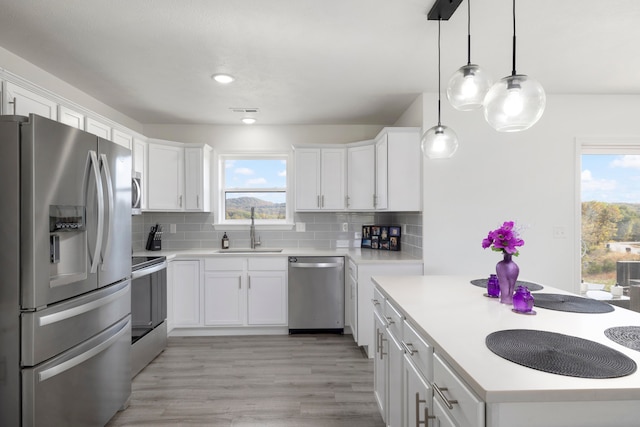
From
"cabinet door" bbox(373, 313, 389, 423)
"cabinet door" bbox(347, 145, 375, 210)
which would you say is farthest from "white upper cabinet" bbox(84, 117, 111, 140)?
"cabinet door" bbox(373, 313, 389, 423)

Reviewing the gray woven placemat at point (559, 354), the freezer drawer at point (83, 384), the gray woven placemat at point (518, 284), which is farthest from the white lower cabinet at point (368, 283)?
the gray woven placemat at point (559, 354)

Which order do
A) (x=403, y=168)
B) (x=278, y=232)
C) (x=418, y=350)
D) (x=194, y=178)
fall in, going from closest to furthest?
1. (x=418, y=350)
2. (x=403, y=168)
3. (x=194, y=178)
4. (x=278, y=232)

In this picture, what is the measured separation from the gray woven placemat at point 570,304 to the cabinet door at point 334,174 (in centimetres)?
261

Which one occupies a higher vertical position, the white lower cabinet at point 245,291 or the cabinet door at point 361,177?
the cabinet door at point 361,177

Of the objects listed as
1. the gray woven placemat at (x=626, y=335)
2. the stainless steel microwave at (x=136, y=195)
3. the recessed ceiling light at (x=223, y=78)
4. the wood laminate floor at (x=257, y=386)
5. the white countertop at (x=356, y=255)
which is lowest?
the wood laminate floor at (x=257, y=386)

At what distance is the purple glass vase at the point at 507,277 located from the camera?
1.75m

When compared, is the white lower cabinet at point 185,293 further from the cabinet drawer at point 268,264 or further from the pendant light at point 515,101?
the pendant light at point 515,101

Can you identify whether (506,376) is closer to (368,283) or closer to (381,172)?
(368,283)

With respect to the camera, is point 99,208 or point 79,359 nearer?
point 79,359

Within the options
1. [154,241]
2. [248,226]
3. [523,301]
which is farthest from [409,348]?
[154,241]

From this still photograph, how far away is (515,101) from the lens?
1.30 metres

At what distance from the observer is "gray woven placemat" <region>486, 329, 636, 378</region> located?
3.29 feet

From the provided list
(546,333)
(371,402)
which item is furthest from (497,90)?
(371,402)

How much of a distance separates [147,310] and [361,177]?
252cm
